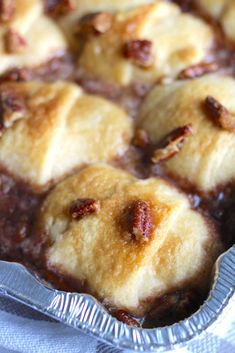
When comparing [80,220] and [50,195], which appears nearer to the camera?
[80,220]

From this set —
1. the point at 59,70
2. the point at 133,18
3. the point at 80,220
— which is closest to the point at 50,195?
the point at 80,220

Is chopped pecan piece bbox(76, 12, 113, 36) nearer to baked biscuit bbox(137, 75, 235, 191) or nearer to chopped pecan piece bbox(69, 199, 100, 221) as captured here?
baked biscuit bbox(137, 75, 235, 191)

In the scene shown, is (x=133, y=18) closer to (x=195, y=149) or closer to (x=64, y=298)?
(x=195, y=149)

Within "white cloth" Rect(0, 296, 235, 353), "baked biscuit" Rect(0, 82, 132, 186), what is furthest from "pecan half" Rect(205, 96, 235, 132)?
"white cloth" Rect(0, 296, 235, 353)

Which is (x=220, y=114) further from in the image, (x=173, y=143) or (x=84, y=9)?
(x=84, y=9)

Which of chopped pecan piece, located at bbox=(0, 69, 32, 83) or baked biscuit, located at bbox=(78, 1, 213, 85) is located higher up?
baked biscuit, located at bbox=(78, 1, 213, 85)

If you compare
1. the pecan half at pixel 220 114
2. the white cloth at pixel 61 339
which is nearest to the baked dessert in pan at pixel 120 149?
the pecan half at pixel 220 114

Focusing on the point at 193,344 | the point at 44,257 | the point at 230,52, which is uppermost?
the point at 230,52
